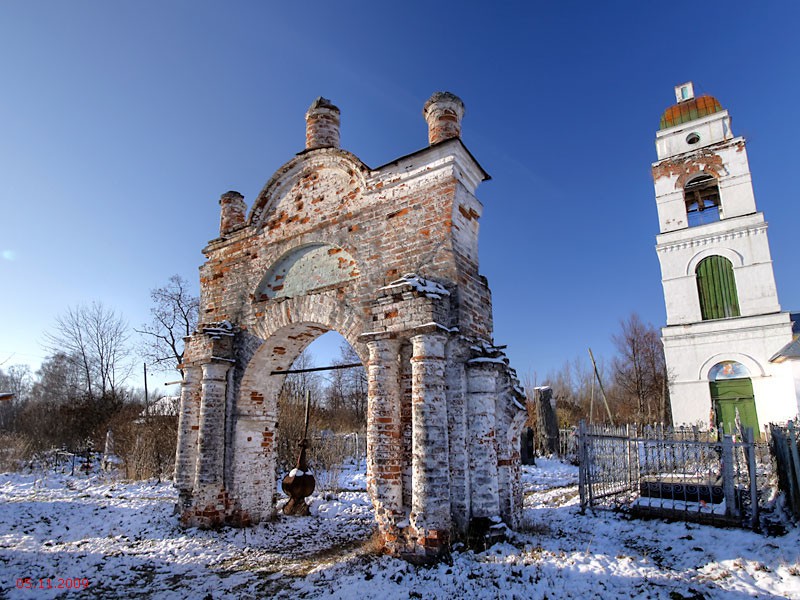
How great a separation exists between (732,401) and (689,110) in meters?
13.6

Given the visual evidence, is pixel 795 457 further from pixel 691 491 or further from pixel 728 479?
pixel 691 491

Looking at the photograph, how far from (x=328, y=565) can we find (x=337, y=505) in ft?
13.2

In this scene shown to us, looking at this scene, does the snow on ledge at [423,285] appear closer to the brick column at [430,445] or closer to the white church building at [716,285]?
the brick column at [430,445]

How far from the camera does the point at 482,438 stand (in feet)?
18.4

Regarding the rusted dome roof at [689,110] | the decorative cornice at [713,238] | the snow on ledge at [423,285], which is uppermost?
the rusted dome roof at [689,110]

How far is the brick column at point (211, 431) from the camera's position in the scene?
25.0 ft

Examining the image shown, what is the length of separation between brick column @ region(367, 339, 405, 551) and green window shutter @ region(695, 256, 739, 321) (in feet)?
65.4

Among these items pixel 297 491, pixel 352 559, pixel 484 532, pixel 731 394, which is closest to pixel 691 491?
pixel 484 532

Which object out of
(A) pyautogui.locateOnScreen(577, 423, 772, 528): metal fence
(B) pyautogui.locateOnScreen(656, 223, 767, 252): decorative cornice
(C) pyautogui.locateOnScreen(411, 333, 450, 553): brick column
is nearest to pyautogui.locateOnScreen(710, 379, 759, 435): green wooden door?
(B) pyautogui.locateOnScreen(656, 223, 767, 252): decorative cornice

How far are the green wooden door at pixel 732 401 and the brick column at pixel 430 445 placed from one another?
60.8 ft

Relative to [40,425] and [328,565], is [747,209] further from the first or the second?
[40,425]

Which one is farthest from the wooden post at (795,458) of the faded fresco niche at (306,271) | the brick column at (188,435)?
the brick column at (188,435)

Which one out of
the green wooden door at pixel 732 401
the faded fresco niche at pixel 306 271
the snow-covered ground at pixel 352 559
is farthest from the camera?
the green wooden door at pixel 732 401

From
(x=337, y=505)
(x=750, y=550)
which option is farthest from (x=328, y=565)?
(x=750, y=550)
